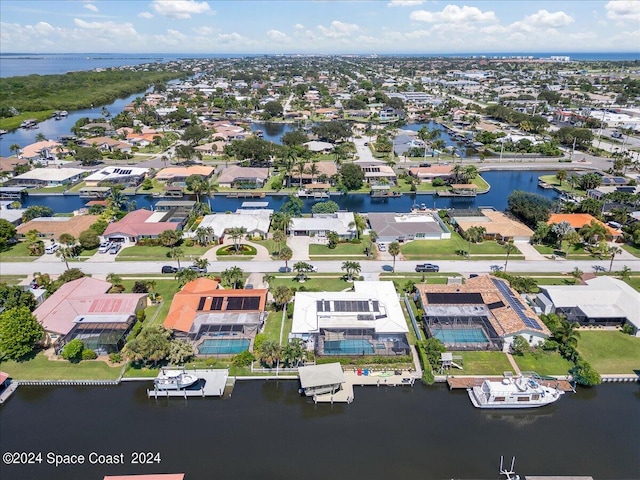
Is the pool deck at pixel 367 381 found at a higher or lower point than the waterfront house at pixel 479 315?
lower

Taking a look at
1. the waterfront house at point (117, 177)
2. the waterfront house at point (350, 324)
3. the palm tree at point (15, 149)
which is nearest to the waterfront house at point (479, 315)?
the waterfront house at point (350, 324)

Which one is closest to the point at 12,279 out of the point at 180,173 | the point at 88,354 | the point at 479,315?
the point at 88,354

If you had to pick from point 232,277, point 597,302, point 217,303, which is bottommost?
point 597,302

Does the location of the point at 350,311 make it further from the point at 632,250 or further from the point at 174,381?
the point at 632,250

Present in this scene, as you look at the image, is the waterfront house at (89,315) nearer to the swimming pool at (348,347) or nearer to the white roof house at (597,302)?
the swimming pool at (348,347)

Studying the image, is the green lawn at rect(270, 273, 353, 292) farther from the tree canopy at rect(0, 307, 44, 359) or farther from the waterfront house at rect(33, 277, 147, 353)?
the tree canopy at rect(0, 307, 44, 359)
